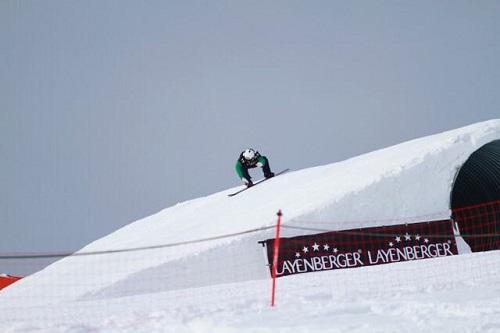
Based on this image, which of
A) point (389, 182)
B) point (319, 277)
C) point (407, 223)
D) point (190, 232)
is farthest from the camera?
point (190, 232)

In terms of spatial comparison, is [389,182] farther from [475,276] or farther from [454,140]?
[475,276]

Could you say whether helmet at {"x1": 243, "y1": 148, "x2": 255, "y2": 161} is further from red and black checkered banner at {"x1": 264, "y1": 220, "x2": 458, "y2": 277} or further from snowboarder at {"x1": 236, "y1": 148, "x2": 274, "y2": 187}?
red and black checkered banner at {"x1": 264, "y1": 220, "x2": 458, "y2": 277}

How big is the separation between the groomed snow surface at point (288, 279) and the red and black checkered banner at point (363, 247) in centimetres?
31

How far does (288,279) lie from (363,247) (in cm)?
274

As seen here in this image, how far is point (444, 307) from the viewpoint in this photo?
5969 mm

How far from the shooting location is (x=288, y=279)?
Result: 10633 mm

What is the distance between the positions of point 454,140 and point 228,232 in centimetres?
689

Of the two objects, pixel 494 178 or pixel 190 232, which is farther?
pixel 494 178

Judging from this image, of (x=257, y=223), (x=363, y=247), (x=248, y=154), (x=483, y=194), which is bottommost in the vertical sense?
(x=363, y=247)

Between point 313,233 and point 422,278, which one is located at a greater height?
point 313,233

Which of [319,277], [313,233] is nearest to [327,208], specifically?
[313,233]

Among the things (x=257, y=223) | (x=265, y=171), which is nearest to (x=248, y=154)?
(x=265, y=171)

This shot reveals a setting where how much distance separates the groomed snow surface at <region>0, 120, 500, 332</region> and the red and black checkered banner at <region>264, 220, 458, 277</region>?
0.31m

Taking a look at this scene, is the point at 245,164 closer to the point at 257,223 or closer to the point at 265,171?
the point at 265,171
